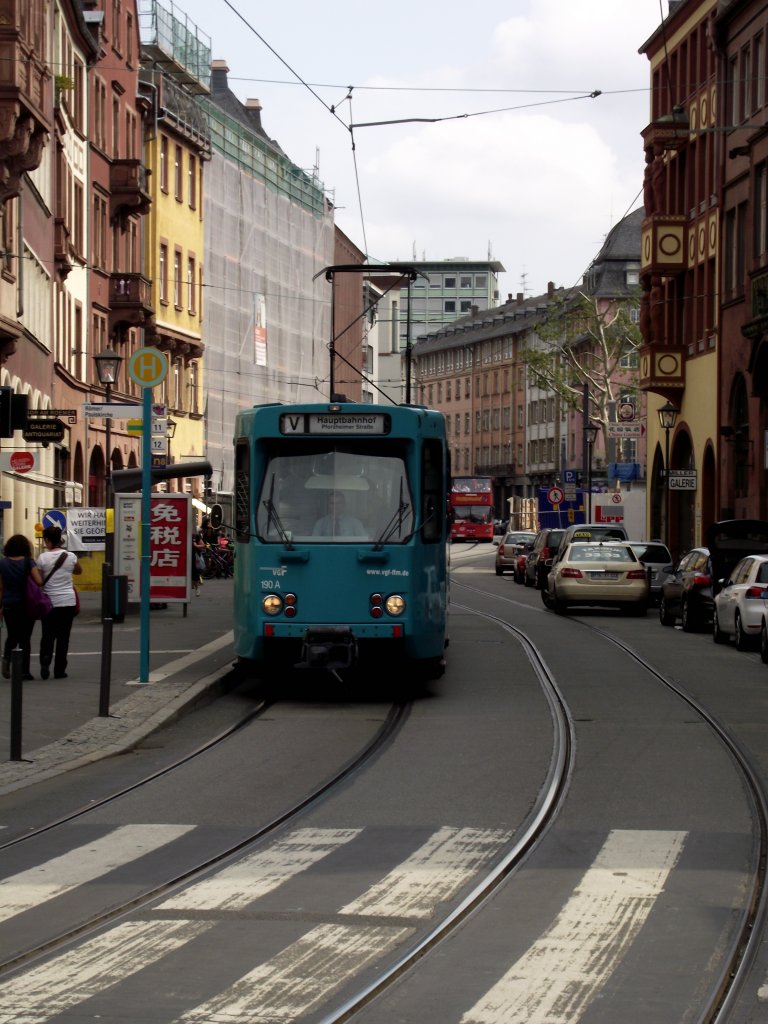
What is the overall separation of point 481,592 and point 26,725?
120 ft

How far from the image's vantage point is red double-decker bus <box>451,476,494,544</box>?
4532 inches

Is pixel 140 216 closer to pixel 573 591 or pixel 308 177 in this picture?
pixel 308 177

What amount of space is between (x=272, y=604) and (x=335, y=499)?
120 centimetres

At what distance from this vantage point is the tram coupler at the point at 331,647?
18453mm

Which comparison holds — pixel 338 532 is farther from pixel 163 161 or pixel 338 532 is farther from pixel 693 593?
pixel 163 161

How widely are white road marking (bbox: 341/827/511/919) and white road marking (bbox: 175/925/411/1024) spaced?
47cm

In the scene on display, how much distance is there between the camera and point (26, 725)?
16.0 m

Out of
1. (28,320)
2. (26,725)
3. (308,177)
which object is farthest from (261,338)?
(26,725)

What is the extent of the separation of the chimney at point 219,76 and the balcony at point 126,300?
40.8 meters

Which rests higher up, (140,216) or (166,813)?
(140,216)

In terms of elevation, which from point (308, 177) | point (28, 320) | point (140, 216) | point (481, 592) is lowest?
point (481, 592)

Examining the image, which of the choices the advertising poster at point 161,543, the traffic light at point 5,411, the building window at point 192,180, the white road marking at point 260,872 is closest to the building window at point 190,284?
the building window at point 192,180

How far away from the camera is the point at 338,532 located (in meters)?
18.8

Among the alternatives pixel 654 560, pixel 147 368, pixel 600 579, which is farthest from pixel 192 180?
pixel 147 368
